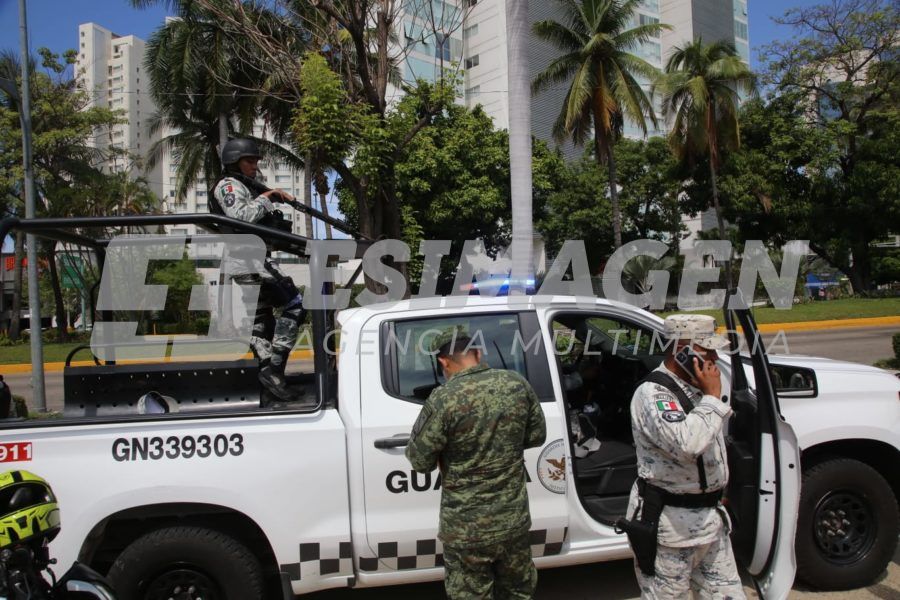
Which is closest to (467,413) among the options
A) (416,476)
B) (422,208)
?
(416,476)

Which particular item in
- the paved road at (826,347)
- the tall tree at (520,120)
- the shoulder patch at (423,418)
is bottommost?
the paved road at (826,347)

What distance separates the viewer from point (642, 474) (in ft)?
9.13

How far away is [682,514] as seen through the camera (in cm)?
267

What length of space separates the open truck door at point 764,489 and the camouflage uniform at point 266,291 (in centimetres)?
267

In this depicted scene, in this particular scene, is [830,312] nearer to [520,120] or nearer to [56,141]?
[520,120]

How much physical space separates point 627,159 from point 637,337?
3341 cm

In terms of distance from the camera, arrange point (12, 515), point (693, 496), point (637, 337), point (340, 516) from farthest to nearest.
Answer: point (637, 337)
point (340, 516)
point (693, 496)
point (12, 515)

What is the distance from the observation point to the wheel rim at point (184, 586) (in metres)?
3.10

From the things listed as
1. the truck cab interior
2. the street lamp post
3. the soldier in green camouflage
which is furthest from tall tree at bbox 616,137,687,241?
the soldier in green camouflage

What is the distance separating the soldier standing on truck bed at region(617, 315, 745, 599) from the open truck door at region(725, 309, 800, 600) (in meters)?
0.48

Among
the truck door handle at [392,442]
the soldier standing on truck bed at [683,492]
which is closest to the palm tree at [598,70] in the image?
the truck door handle at [392,442]

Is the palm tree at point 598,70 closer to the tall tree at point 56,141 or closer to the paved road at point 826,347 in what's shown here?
the paved road at point 826,347

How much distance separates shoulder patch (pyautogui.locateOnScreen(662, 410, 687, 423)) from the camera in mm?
2578

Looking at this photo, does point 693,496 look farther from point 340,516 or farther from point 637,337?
point 637,337
